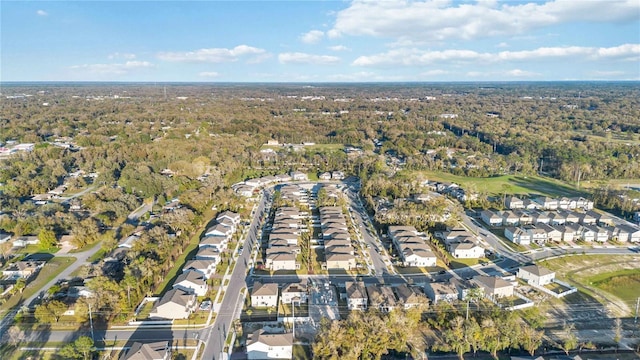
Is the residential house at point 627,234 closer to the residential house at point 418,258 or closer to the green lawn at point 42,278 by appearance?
the residential house at point 418,258

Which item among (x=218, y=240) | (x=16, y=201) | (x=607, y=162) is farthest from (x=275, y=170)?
(x=607, y=162)

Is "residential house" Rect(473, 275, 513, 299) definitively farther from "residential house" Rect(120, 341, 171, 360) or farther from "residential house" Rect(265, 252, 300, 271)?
"residential house" Rect(120, 341, 171, 360)

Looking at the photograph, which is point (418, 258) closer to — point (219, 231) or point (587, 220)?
point (219, 231)

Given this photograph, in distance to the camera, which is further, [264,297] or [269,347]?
[264,297]

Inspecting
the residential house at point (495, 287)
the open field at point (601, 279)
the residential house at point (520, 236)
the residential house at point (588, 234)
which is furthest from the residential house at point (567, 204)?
the residential house at point (495, 287)

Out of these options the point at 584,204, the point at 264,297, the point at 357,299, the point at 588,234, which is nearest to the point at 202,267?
the point at 264,297

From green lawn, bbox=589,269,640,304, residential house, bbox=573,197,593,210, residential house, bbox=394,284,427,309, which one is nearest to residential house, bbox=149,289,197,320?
residential house, bbox=394,284,427,309
